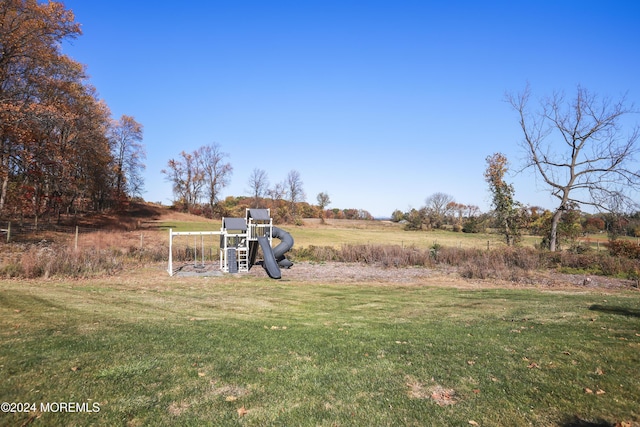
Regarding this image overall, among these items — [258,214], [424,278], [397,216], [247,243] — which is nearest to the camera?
[424,278]

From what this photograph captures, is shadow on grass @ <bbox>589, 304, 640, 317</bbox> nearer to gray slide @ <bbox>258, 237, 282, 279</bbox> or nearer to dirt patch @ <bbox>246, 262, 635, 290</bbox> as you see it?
dirt patch @ <bbox>246, 262, 635, 290</bbox>

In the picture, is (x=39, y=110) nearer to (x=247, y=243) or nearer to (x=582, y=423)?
(x=247, y=243)

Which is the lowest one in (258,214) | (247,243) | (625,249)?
(247,243)

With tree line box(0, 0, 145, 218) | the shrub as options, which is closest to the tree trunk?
the shrub

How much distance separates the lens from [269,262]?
59.8 ft

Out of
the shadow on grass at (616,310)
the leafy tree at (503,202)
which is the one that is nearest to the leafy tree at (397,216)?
the leafy tree at (503,202)

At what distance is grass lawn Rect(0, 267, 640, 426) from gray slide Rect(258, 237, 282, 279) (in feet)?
23.6

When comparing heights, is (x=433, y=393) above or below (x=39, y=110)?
below

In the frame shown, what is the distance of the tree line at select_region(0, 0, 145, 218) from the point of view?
20422 mm

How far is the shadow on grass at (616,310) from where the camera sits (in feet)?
30.0

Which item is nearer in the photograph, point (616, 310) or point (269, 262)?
point (616, 310)

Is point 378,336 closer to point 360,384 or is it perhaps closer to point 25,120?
point 360,384

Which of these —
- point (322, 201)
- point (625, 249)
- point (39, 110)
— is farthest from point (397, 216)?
point (39, 110)

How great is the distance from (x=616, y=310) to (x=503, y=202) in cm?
2380
